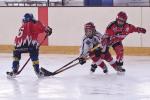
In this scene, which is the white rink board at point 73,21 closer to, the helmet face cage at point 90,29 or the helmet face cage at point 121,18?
the helmet face cage at point 121,18

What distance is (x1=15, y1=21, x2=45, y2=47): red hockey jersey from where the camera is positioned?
290 inches

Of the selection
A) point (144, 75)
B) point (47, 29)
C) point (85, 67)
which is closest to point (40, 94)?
point (47, 29)

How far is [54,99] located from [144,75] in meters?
2.24

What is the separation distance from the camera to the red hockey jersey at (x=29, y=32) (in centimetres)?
736

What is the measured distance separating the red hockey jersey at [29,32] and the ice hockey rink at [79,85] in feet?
1.52

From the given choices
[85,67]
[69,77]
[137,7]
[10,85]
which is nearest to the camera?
[10,85]

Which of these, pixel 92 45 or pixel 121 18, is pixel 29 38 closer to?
pixel 92 45

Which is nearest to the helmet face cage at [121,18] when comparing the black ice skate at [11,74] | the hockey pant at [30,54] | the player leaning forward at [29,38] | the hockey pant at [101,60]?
the hockey pant at [101,60]

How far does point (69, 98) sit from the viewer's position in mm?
5930

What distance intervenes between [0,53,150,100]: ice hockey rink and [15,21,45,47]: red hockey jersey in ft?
1.52

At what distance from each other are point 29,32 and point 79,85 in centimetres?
99

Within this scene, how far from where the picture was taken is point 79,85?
22.6ft

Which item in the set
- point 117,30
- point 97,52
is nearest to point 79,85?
point 97,52

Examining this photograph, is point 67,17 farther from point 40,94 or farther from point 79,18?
point 40,94
